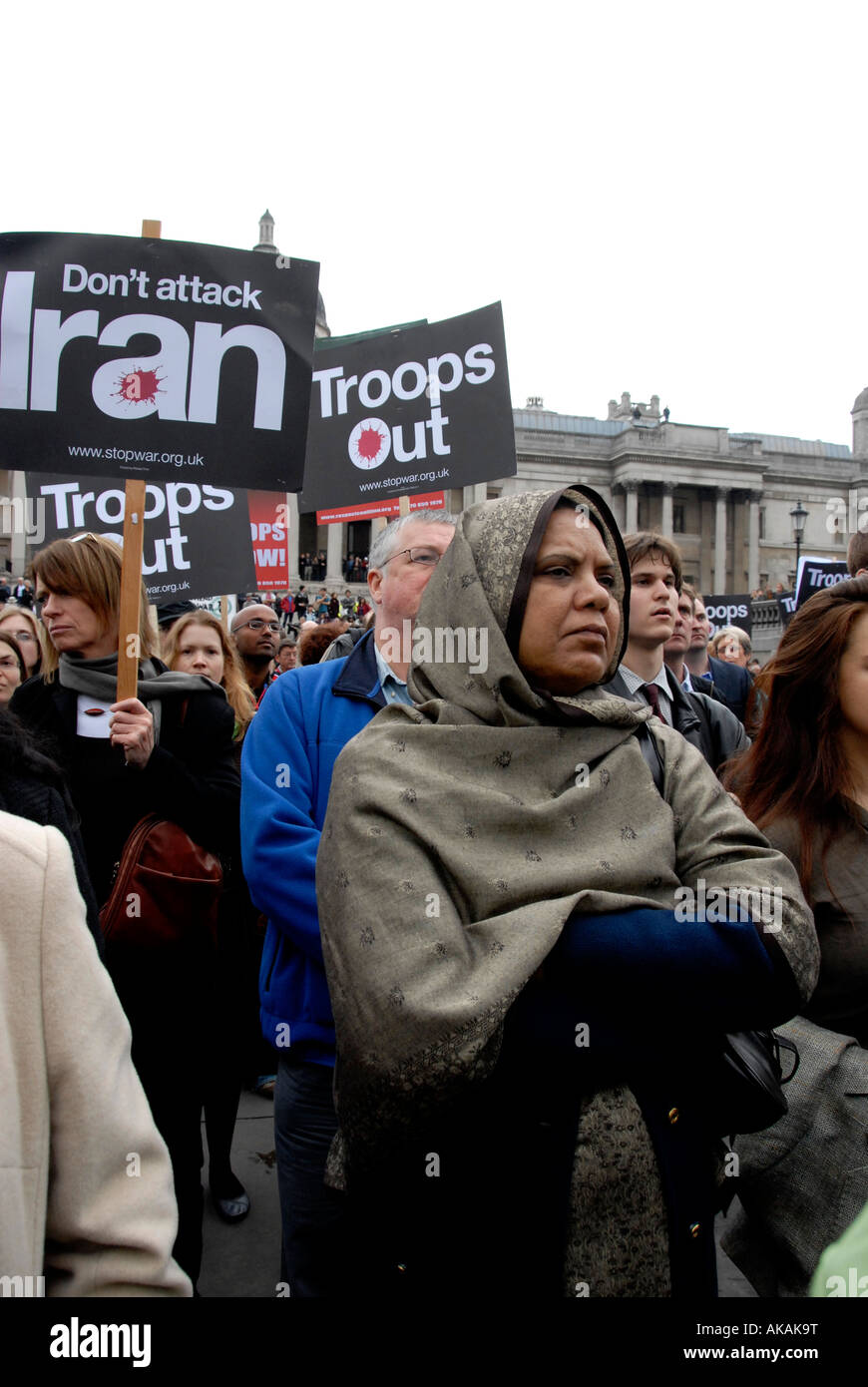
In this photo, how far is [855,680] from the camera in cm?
237

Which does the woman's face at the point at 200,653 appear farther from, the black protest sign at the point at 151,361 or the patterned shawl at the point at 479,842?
the patterned shawl at the point at 479,842

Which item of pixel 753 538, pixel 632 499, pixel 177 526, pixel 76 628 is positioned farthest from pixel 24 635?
pixel 753 538

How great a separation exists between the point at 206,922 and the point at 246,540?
3175 millimetres

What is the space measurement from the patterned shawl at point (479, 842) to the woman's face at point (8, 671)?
3.07m

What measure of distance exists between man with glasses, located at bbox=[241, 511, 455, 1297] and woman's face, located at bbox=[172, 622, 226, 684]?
2.20 metres

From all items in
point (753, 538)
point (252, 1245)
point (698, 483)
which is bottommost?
point (252, 1245)

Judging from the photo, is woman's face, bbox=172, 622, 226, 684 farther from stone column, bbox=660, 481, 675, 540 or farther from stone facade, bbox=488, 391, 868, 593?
stone column, bbox=660, 481, 675, 540

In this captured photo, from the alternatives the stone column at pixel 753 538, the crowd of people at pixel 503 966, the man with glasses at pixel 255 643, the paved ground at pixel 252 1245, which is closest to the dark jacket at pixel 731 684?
the man with glasses at pixel 255 643

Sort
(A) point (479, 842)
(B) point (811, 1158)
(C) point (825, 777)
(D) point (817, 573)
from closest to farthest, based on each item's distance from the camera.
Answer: (A) point (479, 842)
(B) point (811, 1158)
(C) point (825, 777)
(D) point (817, 573)

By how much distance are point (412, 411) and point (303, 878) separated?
3.45 meters

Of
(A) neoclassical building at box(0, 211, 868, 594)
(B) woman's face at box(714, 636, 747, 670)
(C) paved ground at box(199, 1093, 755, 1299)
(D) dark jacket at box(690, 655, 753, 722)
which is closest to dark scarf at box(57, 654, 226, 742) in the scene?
(C) paved ground at box(199, 1093, 755, 1299)

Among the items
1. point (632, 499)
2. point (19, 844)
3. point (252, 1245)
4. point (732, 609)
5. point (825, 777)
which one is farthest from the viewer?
point (632, 499)

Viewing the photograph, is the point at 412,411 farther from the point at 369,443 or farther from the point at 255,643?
the point at 255,643
